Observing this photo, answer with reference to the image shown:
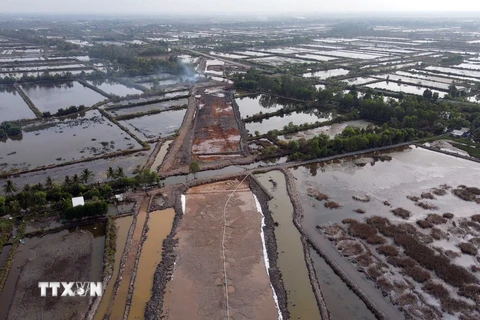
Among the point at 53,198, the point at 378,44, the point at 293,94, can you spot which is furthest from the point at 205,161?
the point at 378,44

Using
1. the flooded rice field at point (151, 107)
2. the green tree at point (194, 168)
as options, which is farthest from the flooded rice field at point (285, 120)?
the flooded rice field at point (151, 107)

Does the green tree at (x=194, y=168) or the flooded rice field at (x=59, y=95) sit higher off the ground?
the flooded rice field at (x=59, y=95)

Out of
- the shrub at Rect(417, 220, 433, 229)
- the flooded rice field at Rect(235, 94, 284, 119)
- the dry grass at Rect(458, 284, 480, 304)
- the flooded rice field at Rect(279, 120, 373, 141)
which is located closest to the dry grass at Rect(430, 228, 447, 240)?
the shrub at Rect(417, 220, 433, 229)

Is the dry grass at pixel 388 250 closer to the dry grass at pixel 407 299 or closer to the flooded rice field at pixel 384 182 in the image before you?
the dry grass at pixel 407 299

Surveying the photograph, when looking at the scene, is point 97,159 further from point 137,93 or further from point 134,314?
point 137,93

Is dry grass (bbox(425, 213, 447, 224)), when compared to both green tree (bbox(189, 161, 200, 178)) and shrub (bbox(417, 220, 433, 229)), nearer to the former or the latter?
shrub (bbox(417, 220, 433, 229))

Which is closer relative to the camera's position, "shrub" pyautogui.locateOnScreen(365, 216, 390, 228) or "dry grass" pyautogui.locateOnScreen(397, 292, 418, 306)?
"dry grass" pyautogui.locateOnScreen(397, 292, 418, 306)

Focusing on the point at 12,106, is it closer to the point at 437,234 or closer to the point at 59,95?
the point at 59,95
